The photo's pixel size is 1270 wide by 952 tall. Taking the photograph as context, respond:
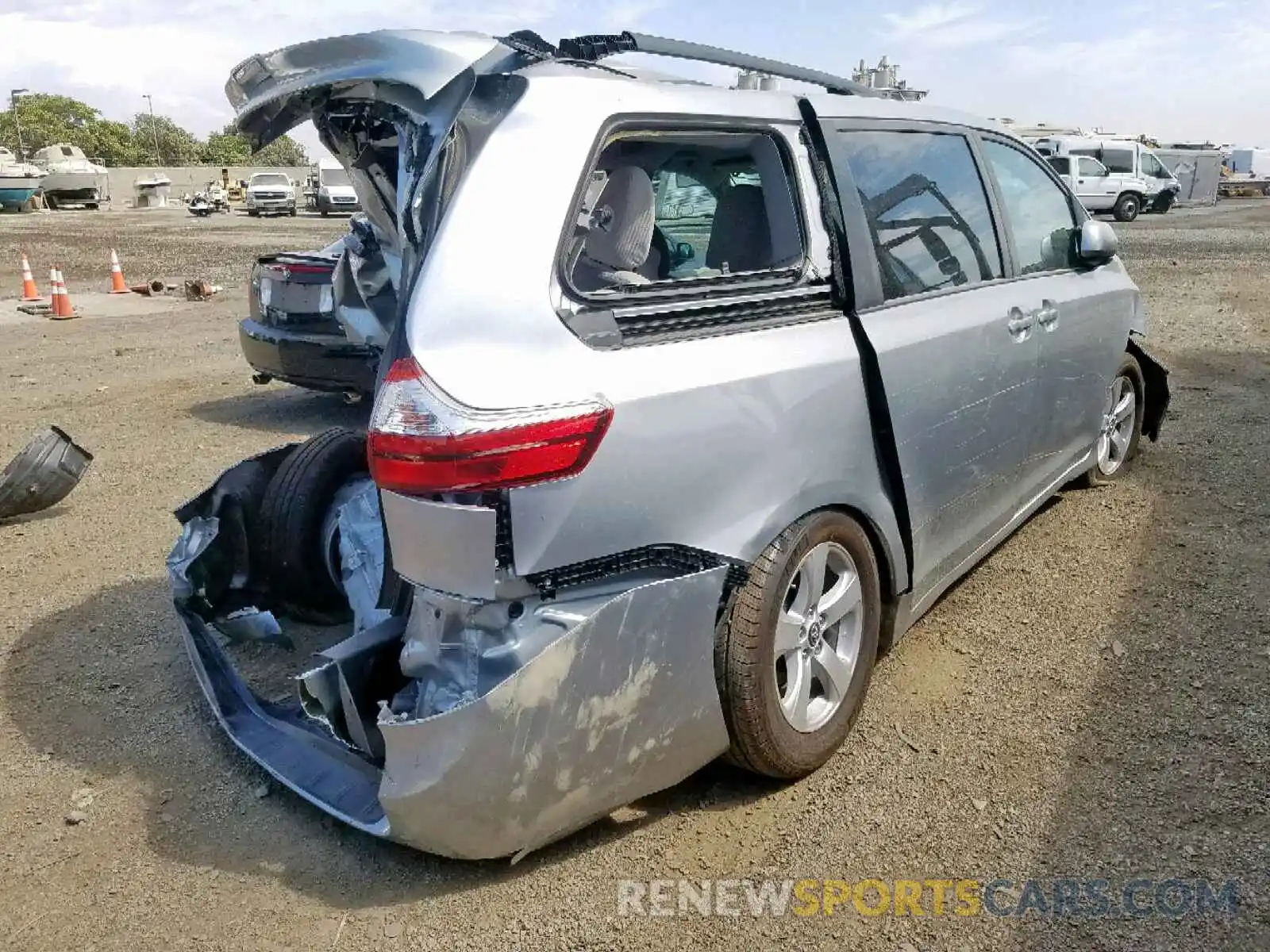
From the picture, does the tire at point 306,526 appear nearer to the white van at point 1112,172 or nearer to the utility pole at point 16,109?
the white van at point 1112,172

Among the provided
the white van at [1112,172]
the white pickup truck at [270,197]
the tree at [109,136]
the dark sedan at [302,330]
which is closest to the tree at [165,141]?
the tree at [109,136]

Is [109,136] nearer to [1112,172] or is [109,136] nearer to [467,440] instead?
[1112,172]

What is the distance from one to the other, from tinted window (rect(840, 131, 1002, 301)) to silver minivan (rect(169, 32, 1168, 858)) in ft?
0.06

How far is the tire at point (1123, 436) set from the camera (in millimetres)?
5035

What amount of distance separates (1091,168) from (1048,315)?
29566mm

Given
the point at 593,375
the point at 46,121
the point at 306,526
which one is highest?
the point at 46,121

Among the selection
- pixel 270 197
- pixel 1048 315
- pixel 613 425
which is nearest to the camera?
pixel 613 425

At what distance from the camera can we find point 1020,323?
3.73 metres

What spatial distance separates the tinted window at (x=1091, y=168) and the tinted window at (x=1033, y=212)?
1119 inches

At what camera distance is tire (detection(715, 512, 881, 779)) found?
8.38ft

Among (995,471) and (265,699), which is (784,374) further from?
(265,699)

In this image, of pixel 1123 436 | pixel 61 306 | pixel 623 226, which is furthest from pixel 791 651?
pixel 61 306

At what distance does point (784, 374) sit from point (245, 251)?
21.7m

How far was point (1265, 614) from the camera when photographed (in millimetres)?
3762
